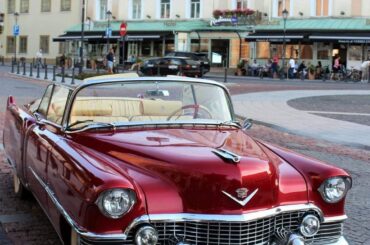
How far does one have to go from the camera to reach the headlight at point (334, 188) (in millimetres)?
4156

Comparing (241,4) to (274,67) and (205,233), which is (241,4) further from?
(205,233)

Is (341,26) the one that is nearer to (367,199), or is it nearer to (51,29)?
(51,29)

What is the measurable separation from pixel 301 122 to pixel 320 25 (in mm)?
30074

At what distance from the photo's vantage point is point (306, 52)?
44906 millimetres

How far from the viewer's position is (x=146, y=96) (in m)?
5.24

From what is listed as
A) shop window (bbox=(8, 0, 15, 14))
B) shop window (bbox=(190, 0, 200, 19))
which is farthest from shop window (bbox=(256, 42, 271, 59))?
shop window (bbox=(8, 0, 15, 14))

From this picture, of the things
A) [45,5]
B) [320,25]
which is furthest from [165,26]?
[45,5]

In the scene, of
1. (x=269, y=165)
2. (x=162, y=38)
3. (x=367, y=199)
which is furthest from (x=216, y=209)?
(x=162, y=38)

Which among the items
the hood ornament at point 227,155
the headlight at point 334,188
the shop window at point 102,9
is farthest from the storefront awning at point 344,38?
the hood ornament at point 227,155

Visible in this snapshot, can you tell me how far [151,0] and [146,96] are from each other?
49870 millimetres

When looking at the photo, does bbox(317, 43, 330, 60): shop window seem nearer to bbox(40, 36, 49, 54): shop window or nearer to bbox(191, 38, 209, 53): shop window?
bbox(191, 38, 209, 53): shop window

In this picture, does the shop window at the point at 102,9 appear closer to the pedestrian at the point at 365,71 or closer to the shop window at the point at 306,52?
the shop window at the point at 306,52

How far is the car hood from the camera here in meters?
3.69

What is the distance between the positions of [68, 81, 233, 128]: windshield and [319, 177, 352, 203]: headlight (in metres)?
1.22
